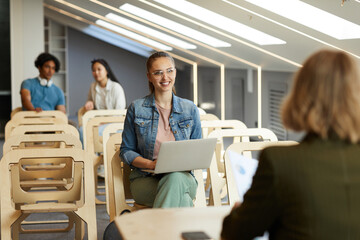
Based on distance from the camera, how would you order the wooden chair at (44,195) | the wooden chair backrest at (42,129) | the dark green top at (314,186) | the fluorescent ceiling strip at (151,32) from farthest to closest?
the fluorescent ceiling strip at (151,32) < the wooden chair backrest at (42,129) < the wooden chair at (44,195) < the dark green top at (314,186)

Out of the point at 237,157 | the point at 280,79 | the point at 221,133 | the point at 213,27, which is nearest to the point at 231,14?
the point at 213,27

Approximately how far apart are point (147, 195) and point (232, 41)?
4.11m

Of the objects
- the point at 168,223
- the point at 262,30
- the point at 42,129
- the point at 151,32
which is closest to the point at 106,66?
the point at 262,30

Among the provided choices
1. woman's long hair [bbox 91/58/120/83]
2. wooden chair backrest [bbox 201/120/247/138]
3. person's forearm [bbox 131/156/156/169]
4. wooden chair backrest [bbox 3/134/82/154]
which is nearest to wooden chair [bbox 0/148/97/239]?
person's forearm [bbox 131/156/156/169]

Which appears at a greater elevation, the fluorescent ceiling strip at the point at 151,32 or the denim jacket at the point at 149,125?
the fluorescent ceiling strip at the point at 151,32

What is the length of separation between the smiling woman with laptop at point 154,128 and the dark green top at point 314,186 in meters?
1.58

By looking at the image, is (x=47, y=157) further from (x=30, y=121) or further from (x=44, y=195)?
(x=30, y=121)

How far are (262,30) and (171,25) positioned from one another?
2810mm

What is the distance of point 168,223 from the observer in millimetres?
1684

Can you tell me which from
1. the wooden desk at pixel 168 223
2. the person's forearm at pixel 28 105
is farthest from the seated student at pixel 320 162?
the person's forearm at pixel 28 105

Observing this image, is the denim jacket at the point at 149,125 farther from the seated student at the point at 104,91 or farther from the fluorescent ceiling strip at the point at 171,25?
the fluorescent ceiling strip at the point at 171,25

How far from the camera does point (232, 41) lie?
6832 millimetres

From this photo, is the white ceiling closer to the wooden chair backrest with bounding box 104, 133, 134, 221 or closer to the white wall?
the white wall

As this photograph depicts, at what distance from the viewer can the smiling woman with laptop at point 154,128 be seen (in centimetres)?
302
